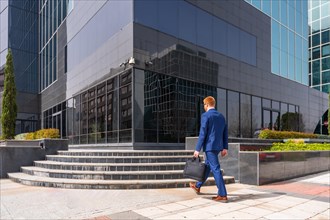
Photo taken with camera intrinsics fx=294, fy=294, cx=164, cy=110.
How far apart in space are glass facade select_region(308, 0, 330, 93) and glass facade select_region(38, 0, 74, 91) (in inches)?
1254

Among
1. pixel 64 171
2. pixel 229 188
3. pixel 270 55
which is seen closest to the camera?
pixel 229 188

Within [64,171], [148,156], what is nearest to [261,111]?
[148,156]

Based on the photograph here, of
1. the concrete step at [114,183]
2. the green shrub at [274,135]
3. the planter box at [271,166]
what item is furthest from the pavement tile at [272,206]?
the green shrub at [274,135]

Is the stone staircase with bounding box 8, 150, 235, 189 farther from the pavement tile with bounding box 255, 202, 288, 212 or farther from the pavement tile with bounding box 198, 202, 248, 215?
the pavement tile with bounding box 255, 202, 288, 212

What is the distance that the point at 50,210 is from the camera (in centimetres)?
588

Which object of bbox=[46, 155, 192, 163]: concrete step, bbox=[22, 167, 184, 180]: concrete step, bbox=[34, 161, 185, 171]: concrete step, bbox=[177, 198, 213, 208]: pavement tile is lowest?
bbox=[177, 198, 213, 208]: pavement tile

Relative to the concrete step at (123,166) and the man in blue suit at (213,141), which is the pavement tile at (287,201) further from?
the concrete step at (123,166)

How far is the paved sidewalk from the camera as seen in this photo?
216 inches

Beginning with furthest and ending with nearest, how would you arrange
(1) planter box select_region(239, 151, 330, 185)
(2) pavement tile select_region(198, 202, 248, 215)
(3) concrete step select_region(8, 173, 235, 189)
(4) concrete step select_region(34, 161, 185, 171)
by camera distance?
(4) concrete step select_region(34, 161, 185, 171) → (1) planter box select_region(239, 151, 330, 185) → (3) concrete step select_region(8, 173, 235, 189) → (2) pavement tile select_region(198, 202, 248, 215)

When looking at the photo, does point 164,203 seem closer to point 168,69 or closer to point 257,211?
point 257,211

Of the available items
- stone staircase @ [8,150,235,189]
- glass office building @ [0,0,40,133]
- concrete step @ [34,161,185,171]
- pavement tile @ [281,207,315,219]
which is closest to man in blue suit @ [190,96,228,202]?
pavement tile @ [281,207,315,219]

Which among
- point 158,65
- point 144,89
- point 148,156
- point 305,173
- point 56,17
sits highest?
point 56,17

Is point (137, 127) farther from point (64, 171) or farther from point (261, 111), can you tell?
point (261, 111)

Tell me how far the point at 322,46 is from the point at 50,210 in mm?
42088
